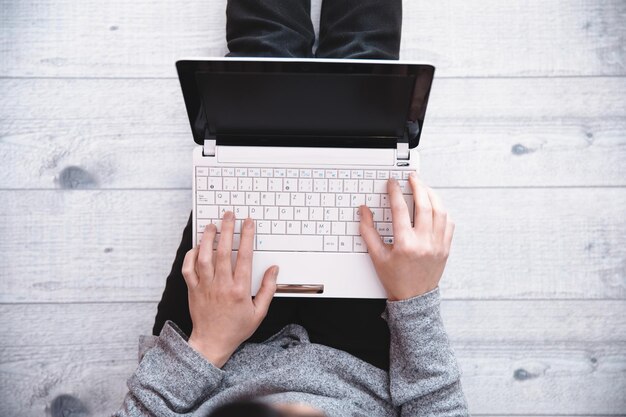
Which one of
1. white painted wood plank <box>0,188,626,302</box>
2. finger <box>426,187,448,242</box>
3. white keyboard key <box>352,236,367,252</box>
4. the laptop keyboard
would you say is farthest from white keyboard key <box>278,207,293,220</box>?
white painted wood plank <box>0,188,626,302</box>

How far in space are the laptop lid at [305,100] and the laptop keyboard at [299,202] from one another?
48 millimetres

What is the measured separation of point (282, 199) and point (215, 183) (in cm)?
10

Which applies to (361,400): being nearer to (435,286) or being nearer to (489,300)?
(435,286)

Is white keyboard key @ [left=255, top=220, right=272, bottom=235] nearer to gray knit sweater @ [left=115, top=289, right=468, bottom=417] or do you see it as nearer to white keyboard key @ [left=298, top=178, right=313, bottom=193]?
white keyboard key @ [left=298, top=178, right=313, bottom=193]

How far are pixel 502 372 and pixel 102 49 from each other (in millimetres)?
1022

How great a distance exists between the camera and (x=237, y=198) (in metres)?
0.85

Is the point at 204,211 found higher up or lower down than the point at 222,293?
higher up

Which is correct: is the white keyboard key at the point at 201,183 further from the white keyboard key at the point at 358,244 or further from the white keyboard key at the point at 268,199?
the white keyboard key at the point at 358,244

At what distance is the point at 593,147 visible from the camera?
3.65ft

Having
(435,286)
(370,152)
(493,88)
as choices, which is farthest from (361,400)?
(493,88)

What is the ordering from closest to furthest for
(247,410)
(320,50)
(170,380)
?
(247,410)
(170,380)
(320,50)

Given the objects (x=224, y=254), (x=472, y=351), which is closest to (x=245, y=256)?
(x=224, y=254)

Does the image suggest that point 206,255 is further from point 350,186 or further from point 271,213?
point 350,186

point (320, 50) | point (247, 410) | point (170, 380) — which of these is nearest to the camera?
point (247, 410)
